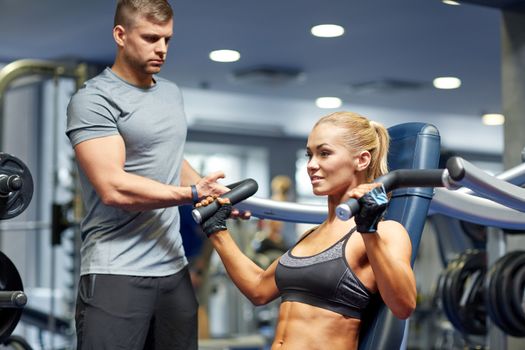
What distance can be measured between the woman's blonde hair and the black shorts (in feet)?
1.95

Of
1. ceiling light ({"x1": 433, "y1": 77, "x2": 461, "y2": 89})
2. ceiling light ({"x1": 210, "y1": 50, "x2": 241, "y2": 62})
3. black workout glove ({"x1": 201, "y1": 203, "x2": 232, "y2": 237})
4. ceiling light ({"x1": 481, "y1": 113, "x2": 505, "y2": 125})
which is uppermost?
ceiling light ({"x1": 210, "y1": 50, "x2": 241, "y2": 62})

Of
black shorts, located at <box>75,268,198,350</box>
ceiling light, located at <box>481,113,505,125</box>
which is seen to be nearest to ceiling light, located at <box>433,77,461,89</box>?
ceiling light, located at <box>481,113,505,125</box>

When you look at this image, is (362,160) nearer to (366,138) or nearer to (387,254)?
(366,138)

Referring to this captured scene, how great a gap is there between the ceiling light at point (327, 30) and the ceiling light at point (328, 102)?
2.77 meters

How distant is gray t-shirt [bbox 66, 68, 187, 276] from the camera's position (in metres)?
2.33

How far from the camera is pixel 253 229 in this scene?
30.1ft

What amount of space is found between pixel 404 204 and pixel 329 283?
0.37 metres

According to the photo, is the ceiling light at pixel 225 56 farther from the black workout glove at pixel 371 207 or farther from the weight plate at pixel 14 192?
the black workout glove at pixel 371 207

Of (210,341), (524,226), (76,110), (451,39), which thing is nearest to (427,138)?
(524,226)

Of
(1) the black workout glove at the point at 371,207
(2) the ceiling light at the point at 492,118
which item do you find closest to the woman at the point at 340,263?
(1) the black workout glove at the point at 371,207

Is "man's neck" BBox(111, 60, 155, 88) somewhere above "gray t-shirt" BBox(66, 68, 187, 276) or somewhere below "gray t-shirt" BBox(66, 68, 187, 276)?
above

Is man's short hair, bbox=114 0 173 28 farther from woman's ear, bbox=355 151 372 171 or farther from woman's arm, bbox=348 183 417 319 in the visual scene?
woman's arm, bbox=348 183 417 319

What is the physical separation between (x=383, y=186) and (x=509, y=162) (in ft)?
10.0

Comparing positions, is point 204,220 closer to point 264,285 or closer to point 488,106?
point 264,285
